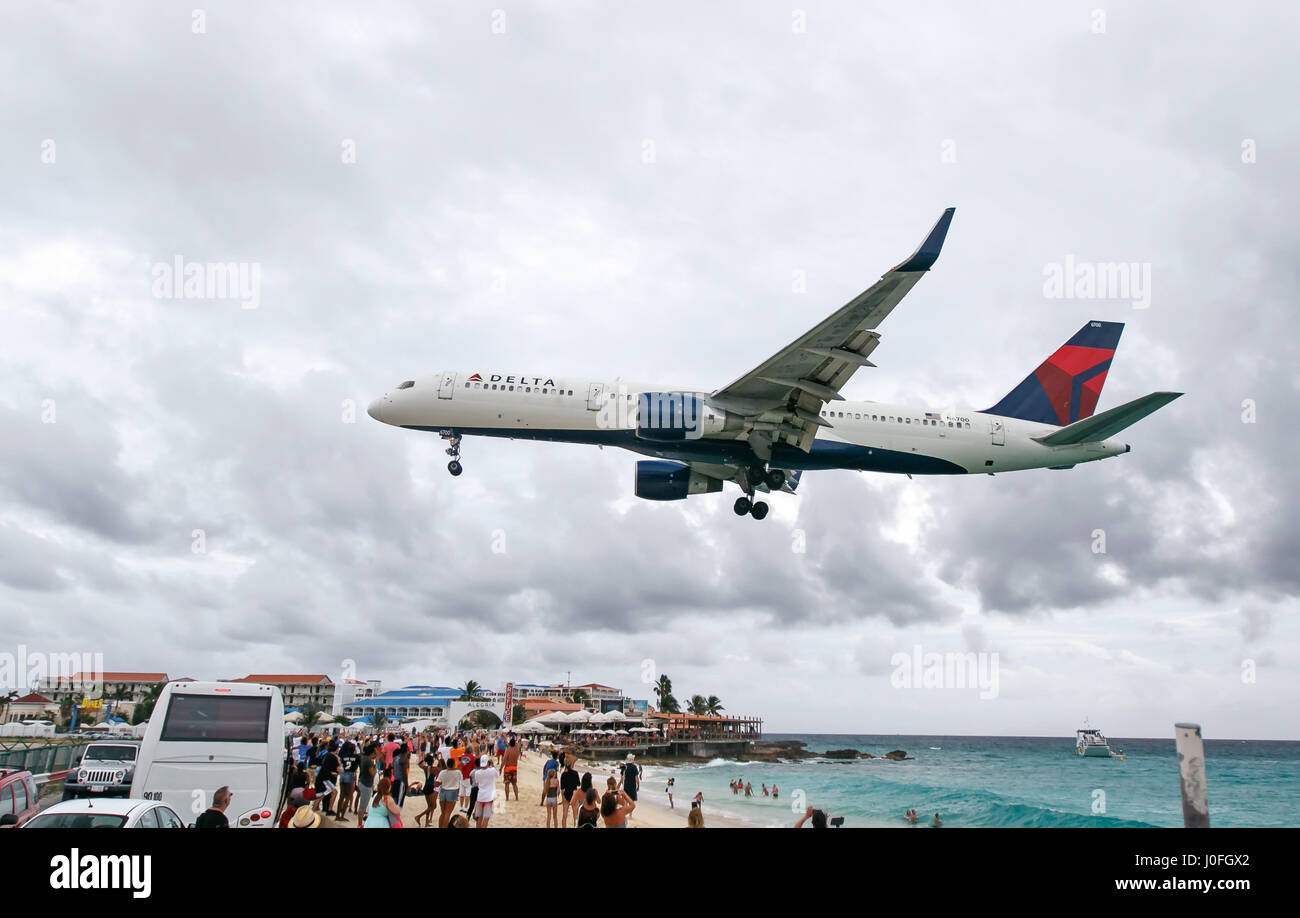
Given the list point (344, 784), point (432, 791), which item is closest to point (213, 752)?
point (432, 791)

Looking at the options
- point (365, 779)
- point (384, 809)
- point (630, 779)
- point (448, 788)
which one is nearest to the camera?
point (384, 809)

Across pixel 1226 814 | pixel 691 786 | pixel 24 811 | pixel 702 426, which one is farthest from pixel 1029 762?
pixel 24 811

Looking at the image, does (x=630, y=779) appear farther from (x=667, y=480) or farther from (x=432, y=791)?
(x=667, y=480)

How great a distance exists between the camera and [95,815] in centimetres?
842

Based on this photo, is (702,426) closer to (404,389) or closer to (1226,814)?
(404,389)

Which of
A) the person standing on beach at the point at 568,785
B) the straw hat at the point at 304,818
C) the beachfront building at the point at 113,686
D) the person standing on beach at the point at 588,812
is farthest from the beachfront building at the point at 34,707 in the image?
the person standing on beach at the point at 588,812

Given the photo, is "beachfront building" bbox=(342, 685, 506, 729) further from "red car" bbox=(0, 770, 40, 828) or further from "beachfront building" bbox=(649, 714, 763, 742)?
"red car" bbox=(0, 770, 40, 828)

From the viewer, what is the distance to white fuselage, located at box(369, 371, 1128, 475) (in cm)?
3228

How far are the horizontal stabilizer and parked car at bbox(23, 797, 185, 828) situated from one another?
27.6 m

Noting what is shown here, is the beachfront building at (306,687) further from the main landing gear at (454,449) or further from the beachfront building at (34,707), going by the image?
the main landing gear at (454,449)

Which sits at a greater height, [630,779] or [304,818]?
[304,818]

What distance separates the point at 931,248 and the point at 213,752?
2016 centimetres
